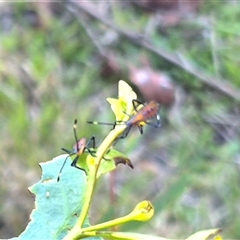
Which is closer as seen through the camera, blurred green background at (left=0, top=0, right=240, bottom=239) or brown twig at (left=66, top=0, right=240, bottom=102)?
blurred green background at (left=0, top=0, right=240, bottom=239)

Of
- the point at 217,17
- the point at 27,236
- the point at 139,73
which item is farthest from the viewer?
the point at 217,17

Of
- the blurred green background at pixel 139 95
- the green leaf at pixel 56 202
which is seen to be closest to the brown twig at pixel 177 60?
the blurred green background at pixel 139 95

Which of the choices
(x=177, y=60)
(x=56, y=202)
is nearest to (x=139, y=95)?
(x=177, y=60)

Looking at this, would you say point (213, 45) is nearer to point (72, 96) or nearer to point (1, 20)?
point (72, 96)

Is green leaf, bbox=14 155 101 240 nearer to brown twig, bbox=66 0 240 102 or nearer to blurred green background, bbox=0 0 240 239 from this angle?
blurred green background, bbox=0 0 240 239

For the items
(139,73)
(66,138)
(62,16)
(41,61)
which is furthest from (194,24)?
(66,138)

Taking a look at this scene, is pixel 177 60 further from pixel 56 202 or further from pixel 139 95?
pixel 56 202

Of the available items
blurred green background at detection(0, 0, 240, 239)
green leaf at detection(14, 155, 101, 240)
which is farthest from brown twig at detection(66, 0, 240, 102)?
green leaf at detection(14, 155, 101, 240)
